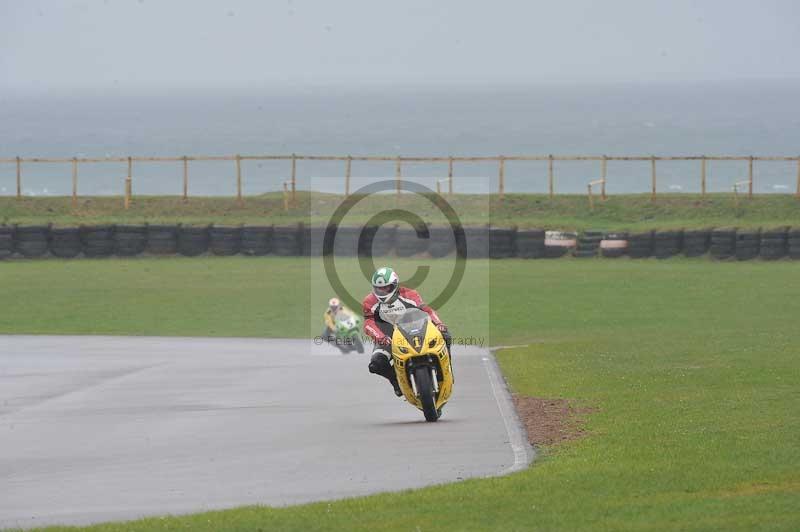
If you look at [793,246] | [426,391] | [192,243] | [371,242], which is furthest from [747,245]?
[426,391]

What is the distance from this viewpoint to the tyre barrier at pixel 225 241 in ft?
138

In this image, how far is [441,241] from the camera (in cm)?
4078

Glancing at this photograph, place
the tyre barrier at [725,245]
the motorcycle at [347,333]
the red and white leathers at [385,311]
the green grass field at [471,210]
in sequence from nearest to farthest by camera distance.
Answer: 1. the red and white leathers at [385,311]
2. the motorcycle at [347,333]
3. the tyre barrier at [725,245]
4. the green grass field at [471,210]

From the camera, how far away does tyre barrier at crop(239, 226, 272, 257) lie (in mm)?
42031

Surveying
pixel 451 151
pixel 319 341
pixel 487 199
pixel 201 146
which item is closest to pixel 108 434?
pixel 319 341

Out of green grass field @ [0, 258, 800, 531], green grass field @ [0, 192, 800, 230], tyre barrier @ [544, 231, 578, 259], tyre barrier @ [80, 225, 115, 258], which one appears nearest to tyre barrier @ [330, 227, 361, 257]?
green grass field @ [0, 258, 800, 531]

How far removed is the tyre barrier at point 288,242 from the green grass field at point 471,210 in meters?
3.24

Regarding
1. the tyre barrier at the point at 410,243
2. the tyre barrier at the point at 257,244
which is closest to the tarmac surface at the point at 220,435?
the tyre barrier at the point at 410,243

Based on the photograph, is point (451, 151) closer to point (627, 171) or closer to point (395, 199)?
point (627, 171)

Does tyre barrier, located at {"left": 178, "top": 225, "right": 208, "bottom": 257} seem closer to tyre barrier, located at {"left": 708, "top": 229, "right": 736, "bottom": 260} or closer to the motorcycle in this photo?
tyre barrier, located at {"left": 708, "top": 229, "right": 736, "bottom": 260}

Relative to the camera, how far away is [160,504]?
1038 cm

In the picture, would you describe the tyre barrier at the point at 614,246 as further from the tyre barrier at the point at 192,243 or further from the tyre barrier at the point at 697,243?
the tyre barrier at the point at 192,243

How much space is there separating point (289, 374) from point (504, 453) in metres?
8.36

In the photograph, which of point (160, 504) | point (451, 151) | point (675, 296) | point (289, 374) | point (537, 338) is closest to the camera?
point (160, 504)
